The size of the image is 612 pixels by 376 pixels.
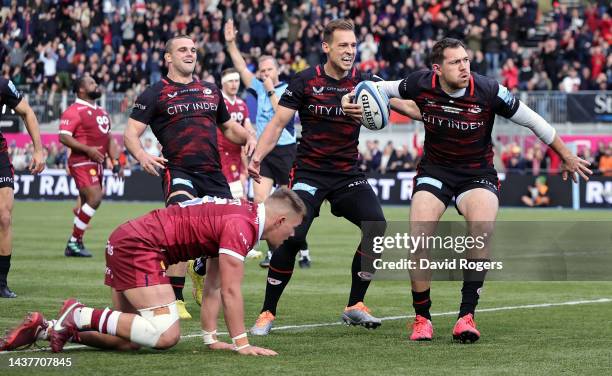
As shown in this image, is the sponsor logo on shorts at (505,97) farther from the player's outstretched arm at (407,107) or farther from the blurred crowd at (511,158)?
the blurred crowd at (511,158)

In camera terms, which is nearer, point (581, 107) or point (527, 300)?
point (527, 300)

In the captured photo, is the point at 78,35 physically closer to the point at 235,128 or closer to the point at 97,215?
the point at 97,215

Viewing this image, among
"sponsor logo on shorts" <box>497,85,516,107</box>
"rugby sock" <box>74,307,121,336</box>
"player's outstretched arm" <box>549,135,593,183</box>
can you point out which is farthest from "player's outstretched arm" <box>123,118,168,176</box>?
"player's outstretched arm" <box>549,135,593,183</box>

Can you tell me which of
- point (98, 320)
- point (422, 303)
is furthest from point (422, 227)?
point (98, 320)

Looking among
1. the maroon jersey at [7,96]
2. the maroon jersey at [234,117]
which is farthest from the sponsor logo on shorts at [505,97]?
the maroon jersey at [234,117]

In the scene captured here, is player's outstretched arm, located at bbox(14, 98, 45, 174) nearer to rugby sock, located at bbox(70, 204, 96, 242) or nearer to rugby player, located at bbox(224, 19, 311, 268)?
rugby player, located at bbox(224, 19, 311, 268)

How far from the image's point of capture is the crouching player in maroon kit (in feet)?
26.2

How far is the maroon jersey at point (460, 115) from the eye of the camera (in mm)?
9336

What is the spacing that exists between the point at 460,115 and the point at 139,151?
2856 mm

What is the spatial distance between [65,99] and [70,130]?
62.7 ft

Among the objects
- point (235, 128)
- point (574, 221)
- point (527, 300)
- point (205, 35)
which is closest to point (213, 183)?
point (235, 128)

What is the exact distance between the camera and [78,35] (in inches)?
1639

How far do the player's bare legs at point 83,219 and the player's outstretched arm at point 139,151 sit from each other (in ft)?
22.4

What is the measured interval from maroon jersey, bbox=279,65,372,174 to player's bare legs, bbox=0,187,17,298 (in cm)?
342
